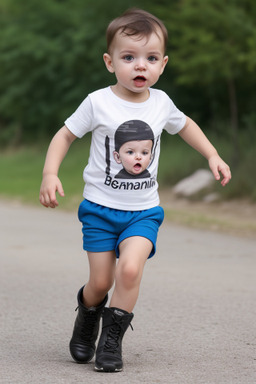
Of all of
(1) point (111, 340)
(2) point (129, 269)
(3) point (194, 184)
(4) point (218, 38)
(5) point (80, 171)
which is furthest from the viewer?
(5) point (80, 171)

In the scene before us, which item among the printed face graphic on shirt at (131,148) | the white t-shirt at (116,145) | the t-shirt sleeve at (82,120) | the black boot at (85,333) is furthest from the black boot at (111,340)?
the t-shirt sleeve at (82,120)

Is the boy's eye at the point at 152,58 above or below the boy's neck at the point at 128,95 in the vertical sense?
above

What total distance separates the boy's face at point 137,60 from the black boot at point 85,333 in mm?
1165

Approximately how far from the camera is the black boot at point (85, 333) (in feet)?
14.7

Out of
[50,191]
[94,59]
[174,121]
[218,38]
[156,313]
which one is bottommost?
[156,313]

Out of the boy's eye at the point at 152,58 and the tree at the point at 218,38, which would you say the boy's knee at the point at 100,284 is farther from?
the tree at the point at 218,38

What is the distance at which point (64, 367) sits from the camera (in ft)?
14.2

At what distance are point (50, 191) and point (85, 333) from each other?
0.88m

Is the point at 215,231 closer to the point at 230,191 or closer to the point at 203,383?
the point at 230,191

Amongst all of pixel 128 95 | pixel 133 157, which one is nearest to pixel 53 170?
pixel 133 157

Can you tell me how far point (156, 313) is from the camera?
586cm

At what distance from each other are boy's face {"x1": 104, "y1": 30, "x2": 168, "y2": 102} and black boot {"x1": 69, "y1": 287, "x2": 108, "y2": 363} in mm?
1165

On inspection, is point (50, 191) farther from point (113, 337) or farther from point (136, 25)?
point (136, 25)

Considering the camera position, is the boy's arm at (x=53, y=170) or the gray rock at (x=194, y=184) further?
the gray rock at (x=194, y=184)
